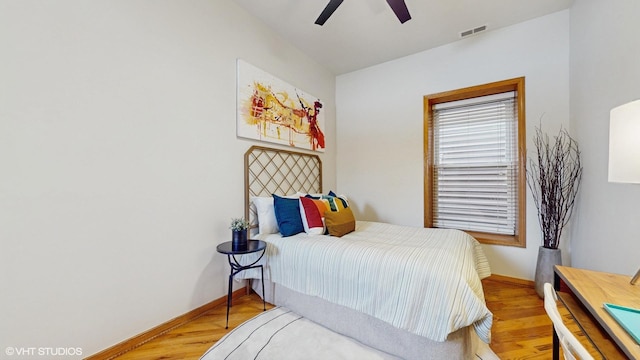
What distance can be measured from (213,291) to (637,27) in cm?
348

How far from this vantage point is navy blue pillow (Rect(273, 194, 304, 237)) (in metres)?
2.24

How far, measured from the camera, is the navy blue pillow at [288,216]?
224cm

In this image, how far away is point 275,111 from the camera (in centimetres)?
269

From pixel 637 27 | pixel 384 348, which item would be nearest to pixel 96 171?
pixel 384 348

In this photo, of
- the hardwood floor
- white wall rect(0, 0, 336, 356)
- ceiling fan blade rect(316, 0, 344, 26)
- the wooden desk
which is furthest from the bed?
ceiling fan blade rect(316, 0, 344, 26)

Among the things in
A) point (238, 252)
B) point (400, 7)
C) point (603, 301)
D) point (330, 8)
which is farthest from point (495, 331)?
point (330, 8)

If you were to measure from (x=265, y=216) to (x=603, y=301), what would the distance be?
216 centimetres

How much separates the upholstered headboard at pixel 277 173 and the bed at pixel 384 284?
0.02m

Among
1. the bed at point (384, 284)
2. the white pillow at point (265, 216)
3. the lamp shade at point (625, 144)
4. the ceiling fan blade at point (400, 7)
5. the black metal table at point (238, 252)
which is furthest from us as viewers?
the white pillow at point (265, 216)

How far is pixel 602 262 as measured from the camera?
1835 mm

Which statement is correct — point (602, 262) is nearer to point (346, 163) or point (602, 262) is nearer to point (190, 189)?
point (346, 163)

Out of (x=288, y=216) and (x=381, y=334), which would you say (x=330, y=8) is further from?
(x=381, y=334)

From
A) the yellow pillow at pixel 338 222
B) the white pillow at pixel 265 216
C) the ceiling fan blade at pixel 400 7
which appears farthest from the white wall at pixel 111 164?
the ceiling fan blade at pixel 400 7

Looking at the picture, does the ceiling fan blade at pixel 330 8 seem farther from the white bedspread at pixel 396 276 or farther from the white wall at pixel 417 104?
the white bedspread at pixel 396 276
